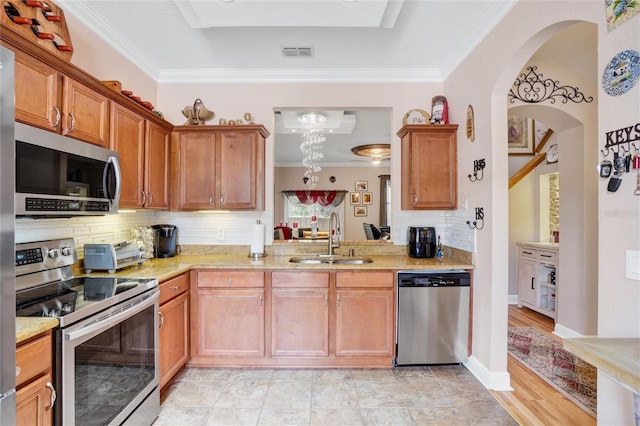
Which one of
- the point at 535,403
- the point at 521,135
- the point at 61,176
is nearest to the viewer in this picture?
the point at 61,176

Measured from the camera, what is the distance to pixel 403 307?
8.50ft

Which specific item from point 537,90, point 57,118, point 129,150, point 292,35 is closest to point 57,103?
point 57,118

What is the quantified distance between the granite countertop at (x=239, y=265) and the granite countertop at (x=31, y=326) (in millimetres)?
832

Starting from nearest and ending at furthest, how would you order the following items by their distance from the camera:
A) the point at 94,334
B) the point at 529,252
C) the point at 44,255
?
1. the point at 94,334
2. the point at 44,255
3. the point at 529,252

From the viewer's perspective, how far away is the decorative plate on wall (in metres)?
1.23

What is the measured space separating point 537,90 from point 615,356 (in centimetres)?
278

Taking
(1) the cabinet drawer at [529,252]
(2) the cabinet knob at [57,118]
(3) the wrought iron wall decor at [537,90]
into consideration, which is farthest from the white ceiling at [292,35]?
(1) the cabinet drawer at [529,252]

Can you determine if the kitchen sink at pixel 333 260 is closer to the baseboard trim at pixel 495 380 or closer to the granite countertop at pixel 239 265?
the granite countertop at pixel 239 265

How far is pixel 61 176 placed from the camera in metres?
1.66

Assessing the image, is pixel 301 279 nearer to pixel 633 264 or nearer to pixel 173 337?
pixel 173 337

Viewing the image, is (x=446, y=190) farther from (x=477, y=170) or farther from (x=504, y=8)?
(x=504, y=8)

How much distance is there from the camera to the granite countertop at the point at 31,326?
3.83 feet

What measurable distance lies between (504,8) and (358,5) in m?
1.05

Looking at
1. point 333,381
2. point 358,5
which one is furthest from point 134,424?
point 358,5
